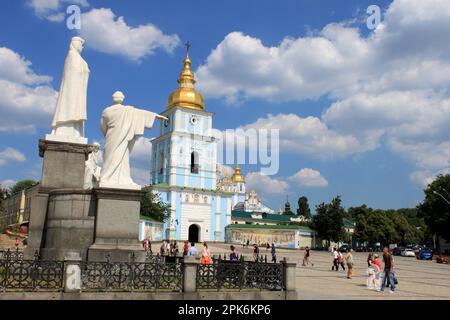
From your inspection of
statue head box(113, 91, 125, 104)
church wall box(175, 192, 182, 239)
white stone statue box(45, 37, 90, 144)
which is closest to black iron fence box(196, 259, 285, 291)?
statue head box(113, 91, 125, 104)

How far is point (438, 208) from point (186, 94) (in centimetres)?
4051

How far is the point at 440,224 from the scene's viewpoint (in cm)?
6088

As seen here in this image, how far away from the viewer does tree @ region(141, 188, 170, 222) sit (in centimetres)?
6362

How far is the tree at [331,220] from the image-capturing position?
6538 cm

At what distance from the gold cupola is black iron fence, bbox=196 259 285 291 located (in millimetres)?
65359

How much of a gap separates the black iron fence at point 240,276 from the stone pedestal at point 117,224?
100 inches

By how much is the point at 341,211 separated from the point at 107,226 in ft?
186

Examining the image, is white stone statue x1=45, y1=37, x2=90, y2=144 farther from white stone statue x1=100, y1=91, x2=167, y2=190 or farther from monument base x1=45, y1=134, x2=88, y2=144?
white stone statue x1=100, y1=91, x2=167, y2=190

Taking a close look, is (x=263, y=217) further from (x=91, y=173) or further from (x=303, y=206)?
(x=91, y=173)

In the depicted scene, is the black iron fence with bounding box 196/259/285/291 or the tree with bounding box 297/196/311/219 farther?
the tree with bounding box 297/196/311/219

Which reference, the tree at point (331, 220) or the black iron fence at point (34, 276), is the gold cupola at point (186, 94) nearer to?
the tree at point (331, 220)

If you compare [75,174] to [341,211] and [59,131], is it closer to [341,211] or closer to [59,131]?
[59,131]

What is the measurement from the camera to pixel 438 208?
6162 centimetres

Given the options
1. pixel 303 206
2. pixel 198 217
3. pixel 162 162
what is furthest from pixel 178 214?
pixel 303 206
